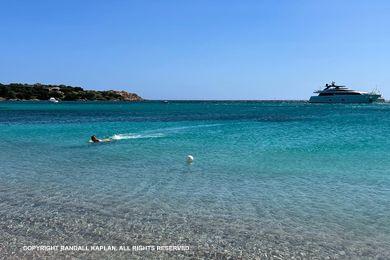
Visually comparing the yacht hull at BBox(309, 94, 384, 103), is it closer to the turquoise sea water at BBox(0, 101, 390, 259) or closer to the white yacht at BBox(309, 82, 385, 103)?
the white yacht at BBox(309, 82, 385, 103)

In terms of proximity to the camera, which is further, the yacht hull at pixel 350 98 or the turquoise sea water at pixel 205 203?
the yacht hull at pixel 350 98

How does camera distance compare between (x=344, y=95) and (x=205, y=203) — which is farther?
(x=344, y=95)

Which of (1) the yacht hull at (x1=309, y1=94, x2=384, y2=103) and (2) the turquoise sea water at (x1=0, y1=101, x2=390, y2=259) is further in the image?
(1) the yacht hull at (x1=309, y1=94, x2=384, y2=103)

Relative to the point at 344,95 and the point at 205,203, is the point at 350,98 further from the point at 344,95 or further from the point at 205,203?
the point at 205,203

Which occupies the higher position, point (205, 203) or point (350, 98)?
point (350, 98)

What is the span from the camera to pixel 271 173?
57.9 feet

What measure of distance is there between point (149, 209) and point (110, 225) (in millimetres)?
1742

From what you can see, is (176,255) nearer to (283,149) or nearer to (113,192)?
(113,192)

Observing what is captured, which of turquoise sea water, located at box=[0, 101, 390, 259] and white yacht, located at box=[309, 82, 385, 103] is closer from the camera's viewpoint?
turquoise sea water, located at box=[0, 101, 390, 259]

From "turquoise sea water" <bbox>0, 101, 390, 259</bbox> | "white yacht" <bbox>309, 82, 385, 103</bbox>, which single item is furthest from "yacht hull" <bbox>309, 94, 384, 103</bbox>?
"turquoise sea water" <bbox>0, 101, 390, 259</bbox>

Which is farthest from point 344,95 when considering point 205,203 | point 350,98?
point 205,203

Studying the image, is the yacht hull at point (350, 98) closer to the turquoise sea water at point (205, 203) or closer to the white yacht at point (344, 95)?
the white yacht at point (344, 95)

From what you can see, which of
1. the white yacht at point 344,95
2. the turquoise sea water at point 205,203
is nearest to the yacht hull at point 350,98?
the white yacht at point 344,95

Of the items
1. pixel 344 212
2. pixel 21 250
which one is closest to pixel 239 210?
pixel 344 212
